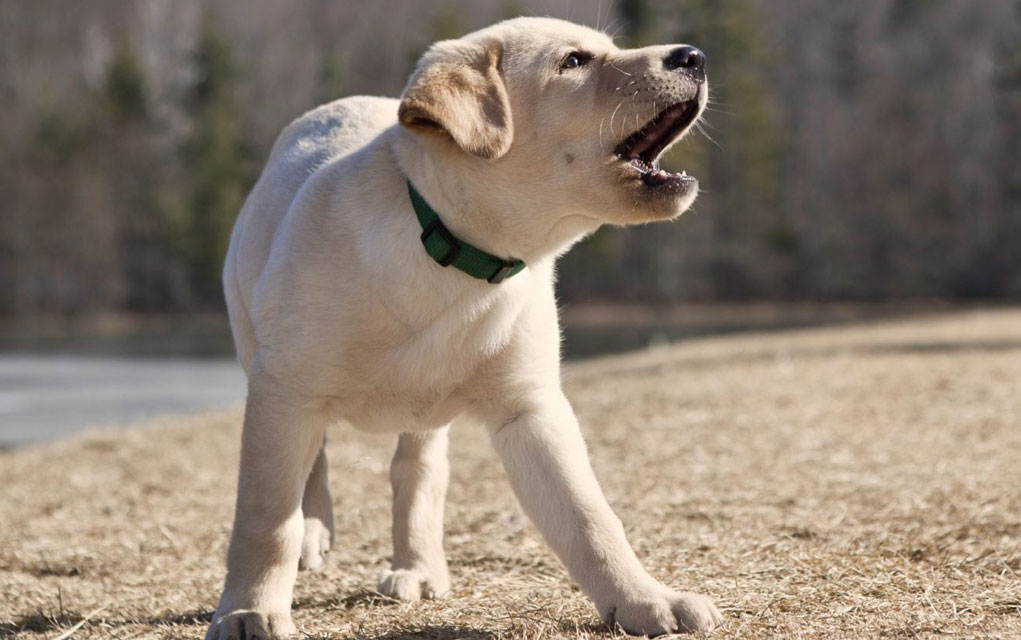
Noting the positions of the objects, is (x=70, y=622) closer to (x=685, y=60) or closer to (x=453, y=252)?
(x=453, y=252)

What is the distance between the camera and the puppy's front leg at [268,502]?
333cm

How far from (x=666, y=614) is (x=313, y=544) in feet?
4.55

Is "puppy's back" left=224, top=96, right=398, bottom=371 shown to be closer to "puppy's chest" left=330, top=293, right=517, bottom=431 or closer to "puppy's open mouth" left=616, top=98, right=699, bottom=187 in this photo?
"puppy's chest" left=330, top=293, right=517, bottom=431

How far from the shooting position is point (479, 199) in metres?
3.23

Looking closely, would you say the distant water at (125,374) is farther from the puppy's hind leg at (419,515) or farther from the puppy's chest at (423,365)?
the puppy's chest at (423,365)

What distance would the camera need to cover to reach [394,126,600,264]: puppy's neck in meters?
3.20

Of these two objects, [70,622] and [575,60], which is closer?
[575,60]

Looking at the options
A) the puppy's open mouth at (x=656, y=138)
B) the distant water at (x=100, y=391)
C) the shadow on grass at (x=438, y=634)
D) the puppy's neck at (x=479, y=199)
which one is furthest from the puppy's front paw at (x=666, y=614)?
the distant water at (x=100, y=391)

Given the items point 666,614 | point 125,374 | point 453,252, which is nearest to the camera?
point 666,614

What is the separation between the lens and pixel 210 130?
42844 millimetres

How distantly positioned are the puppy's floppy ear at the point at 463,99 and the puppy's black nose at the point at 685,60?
19.0 inches

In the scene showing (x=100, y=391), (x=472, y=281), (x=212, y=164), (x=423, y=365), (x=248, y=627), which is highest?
(x=472, y=281)

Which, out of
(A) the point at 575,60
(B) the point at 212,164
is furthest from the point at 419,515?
(B) the point at 212,164

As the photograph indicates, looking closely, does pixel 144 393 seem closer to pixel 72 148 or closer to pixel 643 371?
pixel 643 371
